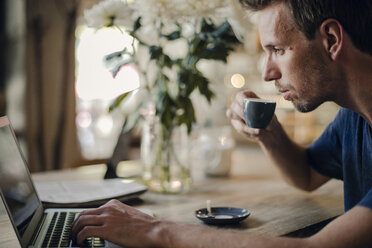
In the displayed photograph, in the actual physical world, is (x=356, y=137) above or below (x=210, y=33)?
below

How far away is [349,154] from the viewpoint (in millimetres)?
1140

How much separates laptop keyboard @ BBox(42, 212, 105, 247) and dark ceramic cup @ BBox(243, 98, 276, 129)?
0.50 m

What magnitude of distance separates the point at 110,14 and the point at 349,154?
2.75 ft

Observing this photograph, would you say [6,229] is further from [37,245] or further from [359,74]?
[359,74]

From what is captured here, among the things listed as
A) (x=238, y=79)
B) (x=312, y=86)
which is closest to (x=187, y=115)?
(x=312, y=86)

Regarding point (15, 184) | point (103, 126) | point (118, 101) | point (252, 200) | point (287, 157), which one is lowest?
point (103, 126)

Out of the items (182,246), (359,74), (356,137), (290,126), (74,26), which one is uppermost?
(74,26)

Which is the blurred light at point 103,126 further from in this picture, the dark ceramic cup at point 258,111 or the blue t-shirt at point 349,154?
the dark ceramic cup at point 258,111

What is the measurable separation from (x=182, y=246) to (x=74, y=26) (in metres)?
2.86

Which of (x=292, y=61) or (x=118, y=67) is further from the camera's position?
(x=118, y=67)

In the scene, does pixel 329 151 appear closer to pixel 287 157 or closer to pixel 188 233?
pixel 287 157

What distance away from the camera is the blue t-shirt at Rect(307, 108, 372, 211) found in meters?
1.07

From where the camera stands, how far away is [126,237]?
79 cm

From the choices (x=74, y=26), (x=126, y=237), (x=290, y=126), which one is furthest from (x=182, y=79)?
(x=290, y=126)
